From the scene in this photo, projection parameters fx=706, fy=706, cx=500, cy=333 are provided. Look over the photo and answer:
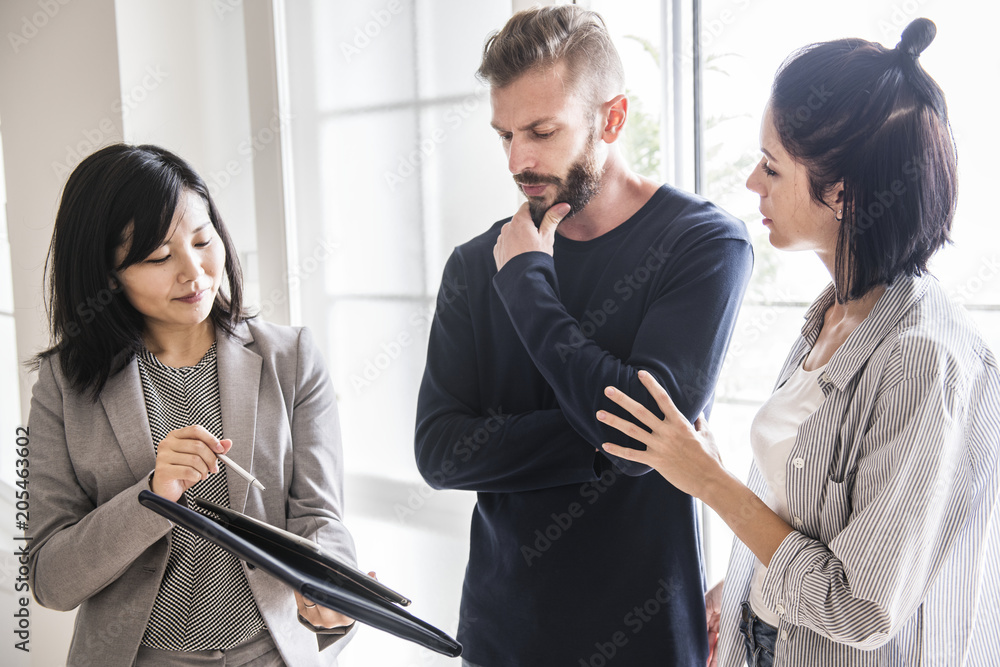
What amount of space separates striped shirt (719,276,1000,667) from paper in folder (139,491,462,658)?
1.63 feet

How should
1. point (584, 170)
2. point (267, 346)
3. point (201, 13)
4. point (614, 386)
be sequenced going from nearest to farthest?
point (614, 386)
point (584, 170)
point (267, 346)
point (201, 13)

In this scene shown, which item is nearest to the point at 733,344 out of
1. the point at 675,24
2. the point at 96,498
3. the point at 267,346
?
the point at 675,24

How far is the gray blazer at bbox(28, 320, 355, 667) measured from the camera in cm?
122

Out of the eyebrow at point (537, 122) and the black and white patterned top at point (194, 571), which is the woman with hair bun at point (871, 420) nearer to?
the eyebrow at point (537, 122)

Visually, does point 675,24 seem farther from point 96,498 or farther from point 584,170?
point 96,498

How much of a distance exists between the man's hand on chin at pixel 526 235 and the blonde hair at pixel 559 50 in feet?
0.72

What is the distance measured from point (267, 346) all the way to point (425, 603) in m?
1.20

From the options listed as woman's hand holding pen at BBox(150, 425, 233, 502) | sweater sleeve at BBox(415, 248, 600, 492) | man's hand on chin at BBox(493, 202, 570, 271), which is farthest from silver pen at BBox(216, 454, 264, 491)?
man's hand on chin at BBox(493, 202, 570, 271)

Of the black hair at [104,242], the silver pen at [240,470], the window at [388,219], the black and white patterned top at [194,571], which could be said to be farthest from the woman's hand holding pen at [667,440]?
the window at [388,219]

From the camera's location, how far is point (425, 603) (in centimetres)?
226

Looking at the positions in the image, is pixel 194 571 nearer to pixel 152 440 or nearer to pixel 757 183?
pixel 152 440

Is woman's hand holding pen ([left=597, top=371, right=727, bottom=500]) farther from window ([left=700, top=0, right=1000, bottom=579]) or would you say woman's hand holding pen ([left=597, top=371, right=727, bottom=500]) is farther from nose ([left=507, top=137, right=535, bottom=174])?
window ([left=700, top=0, right=1000, bottom=579])

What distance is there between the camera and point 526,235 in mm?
1226

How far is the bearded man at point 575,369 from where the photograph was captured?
1125mm
